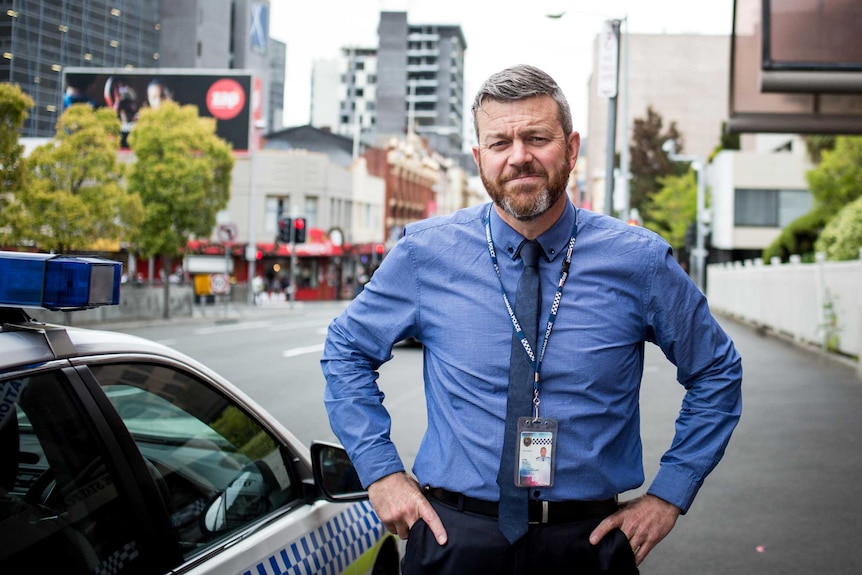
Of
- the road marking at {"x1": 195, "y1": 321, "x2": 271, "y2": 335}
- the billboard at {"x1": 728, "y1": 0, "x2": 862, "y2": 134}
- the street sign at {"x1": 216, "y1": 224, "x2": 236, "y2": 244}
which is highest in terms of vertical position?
the billboard at {"x1": 728, "y1": 0, "x2": 862, "y2": 134}

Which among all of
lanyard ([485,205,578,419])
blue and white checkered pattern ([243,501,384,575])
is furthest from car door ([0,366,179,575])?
lanyard ([485,205,578,419])

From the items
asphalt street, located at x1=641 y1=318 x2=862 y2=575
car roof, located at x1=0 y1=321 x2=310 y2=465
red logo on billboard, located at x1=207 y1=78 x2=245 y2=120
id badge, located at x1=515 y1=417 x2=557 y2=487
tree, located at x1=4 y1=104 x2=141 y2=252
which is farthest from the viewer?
red logo on billboard, located at x1=207 y1=78 x2=245 y2=120

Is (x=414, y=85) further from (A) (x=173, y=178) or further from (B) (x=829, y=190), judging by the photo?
(B) (x=829, y=190)

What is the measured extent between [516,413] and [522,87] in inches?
32.0

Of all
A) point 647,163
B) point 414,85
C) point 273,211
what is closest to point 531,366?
point 273,211

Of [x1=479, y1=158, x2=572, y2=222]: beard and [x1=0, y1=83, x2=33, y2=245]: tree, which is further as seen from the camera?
[x1=0, y1=83, x2=33, y2=245]: tree

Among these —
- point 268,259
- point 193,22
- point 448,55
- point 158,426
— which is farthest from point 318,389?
point 448,55

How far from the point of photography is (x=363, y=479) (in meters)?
2.44

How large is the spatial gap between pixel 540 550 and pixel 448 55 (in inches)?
5951

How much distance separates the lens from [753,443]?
9203 millimetres

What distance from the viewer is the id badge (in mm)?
2293

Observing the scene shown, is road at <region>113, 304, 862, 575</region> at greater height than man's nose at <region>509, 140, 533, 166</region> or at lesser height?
lesser

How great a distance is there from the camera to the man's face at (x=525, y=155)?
2469 millimetres

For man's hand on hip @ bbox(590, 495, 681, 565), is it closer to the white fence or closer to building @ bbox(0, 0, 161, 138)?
building @ bbox(0, 0, 161, 138)
